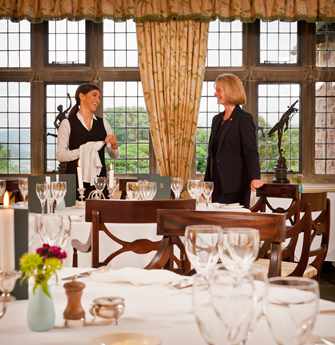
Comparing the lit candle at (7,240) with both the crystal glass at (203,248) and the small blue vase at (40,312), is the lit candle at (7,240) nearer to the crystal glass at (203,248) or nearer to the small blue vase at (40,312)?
the small blue vase at (40,312)

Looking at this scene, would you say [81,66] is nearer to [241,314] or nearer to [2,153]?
[2,153]

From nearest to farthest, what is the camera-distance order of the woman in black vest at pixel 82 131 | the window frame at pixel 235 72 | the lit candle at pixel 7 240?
1. the lit candle at pixel 7 240
2. the woman in black vest at pixel 82 131
3. the window frame at pixel 235 72

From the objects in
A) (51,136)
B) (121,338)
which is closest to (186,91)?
(51,136)

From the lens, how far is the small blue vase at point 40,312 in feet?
4.07

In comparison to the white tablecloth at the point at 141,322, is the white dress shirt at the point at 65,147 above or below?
above

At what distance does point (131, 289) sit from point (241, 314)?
2.34ft

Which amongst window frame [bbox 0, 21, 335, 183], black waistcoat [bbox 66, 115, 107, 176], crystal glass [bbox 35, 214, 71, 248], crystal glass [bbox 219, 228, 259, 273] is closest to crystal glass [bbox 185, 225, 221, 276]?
crystal glass [bbox 219, 228, 259, 273]

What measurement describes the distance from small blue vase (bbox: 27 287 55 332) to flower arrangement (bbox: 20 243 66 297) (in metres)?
0.01

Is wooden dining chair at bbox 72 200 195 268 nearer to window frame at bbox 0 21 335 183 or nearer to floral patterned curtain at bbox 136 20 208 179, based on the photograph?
floral patterned curtain at bbox 136 20 208 179

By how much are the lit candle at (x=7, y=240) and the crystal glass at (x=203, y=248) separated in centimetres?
41

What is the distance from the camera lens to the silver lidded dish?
4.26ft

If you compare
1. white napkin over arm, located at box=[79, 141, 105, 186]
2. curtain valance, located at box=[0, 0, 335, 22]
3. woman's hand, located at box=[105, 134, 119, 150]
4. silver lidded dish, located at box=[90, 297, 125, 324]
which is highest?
curtain valance, located at box=[0, 0, 335, 22]

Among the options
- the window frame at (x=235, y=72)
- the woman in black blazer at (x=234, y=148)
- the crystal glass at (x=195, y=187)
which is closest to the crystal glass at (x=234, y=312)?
the crystal glass at (x=195, y=187)

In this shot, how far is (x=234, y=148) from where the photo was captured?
15.1 feet
